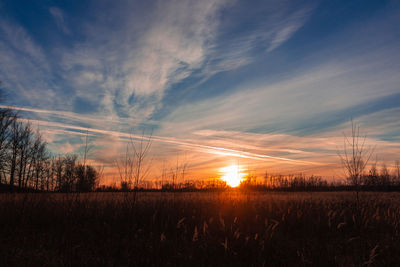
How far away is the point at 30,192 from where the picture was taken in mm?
9141

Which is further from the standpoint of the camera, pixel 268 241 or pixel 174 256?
pixel 268 241

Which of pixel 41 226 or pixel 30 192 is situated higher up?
pixel 30 192

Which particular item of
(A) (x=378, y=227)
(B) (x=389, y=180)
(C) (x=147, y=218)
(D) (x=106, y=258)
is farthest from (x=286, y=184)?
(D) (x=106, y=258)

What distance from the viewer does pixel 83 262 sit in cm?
462

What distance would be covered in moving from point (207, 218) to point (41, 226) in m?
5.27

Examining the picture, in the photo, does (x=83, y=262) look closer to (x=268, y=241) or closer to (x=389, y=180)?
(x=268, y=241)

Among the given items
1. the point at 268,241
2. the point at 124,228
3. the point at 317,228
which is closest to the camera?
the point at 268,241

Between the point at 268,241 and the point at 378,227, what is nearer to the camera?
the point at 268,241

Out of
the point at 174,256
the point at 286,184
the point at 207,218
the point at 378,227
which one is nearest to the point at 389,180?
the point at 286,184

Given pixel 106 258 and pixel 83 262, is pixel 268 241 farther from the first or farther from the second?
pixel 83 262

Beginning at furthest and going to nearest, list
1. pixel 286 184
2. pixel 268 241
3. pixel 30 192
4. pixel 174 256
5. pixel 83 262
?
pixel 286 184
pixel 30 192
pixel 268 241
pixel 174 256
pixel 83 262

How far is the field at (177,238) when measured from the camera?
4.89 meters

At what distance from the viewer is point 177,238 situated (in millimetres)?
6281

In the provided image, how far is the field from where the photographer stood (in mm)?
4891
